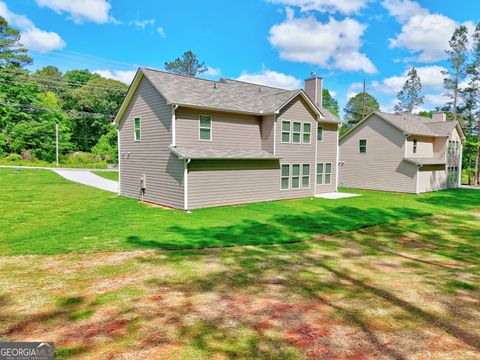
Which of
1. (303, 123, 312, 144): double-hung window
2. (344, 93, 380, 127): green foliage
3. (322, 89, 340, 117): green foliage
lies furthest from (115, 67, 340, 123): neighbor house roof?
(322, 89, 340, 117): green foliage

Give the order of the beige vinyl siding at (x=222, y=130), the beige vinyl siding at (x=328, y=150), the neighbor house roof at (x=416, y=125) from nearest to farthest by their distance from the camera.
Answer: the beige vinyl siding at (x=222, y=130) → the beige vinyl siding at (x=328, y=150) → the neighbor house roof at (x=416, y=125)

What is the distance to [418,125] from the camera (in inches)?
1166

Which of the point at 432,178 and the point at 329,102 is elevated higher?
the point at 329,102

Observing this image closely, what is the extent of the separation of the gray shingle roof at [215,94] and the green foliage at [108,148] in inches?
1319

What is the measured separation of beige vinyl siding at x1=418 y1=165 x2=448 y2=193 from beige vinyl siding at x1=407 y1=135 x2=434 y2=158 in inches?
56.4

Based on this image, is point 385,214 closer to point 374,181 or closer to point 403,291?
point 403,291

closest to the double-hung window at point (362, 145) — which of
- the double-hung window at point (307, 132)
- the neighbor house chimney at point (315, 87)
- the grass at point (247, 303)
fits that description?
the neighbor house chimney at point (315, 87)

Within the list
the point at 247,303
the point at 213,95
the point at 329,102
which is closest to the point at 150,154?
the point at 213,95

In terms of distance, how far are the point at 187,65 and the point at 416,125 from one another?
49.3m

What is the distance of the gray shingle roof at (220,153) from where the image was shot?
15434 millimetres

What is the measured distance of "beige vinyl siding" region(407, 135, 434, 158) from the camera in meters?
26.9

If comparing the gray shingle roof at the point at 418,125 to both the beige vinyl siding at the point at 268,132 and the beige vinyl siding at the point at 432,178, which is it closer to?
the beige vinyl siding at the point at 432,178

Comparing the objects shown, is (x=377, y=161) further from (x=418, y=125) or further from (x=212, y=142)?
(x=212, y=142)

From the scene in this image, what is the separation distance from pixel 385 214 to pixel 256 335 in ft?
45.0
